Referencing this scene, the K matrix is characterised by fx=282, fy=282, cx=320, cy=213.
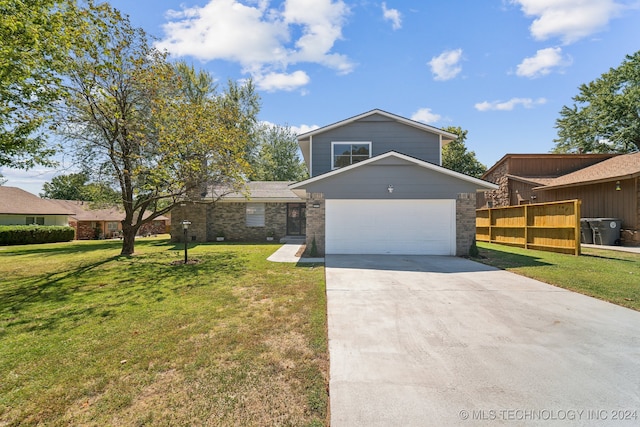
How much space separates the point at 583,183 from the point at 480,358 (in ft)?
54.8

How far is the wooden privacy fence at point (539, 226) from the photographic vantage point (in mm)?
10516

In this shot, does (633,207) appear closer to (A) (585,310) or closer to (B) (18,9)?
(A) (585,310)

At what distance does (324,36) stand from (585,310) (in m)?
11.4

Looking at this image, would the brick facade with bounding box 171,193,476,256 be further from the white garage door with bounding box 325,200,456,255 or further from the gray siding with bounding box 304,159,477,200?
the gray siding with bounding box 304,159,477,200

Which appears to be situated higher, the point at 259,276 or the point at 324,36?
the point at 324,36

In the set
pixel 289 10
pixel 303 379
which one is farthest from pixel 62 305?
pixel 289 10

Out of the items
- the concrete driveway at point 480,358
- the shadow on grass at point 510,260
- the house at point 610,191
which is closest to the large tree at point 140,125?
the concrete driveway at point 480,358

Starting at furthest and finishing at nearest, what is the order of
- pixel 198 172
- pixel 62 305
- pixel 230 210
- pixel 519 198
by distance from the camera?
pixel 519 198, pixel 230 210, pixel 198 172, pixel 62 305

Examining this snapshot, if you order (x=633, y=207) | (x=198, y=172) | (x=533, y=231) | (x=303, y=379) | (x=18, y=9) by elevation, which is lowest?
(x=303, y=379)

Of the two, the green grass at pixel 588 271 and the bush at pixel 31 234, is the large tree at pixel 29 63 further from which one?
the bush at pixel 31 234

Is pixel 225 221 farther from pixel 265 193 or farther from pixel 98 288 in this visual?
pixel 98 288

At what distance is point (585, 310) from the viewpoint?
4.75 m

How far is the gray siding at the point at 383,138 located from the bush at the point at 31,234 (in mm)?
Result: 21955

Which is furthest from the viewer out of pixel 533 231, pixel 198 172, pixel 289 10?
pixel 533 231
